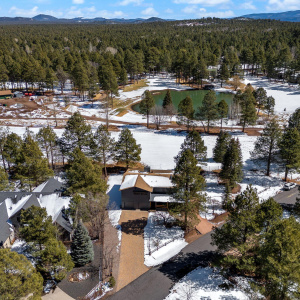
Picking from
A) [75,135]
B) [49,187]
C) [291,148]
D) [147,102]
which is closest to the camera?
[49,187]

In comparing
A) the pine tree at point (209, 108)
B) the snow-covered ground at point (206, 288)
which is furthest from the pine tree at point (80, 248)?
the pine tree at point (209, 108)

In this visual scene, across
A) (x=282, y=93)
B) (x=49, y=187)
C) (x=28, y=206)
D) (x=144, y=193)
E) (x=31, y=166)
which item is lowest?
(x=144, y=193)

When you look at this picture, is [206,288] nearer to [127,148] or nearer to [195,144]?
[195,144]

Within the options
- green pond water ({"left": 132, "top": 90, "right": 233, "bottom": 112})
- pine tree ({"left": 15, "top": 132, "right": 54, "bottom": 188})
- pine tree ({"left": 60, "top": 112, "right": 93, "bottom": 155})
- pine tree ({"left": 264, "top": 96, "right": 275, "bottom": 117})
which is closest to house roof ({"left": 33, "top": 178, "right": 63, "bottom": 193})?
pine tree ({"left": 15, "top": 132, "right": 54, "bottom": 188})

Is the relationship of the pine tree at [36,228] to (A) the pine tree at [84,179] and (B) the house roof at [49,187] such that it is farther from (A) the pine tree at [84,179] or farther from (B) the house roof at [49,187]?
(B) the house roof at [49,187]

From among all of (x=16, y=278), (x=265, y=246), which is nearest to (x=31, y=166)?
(x=16, y=278)

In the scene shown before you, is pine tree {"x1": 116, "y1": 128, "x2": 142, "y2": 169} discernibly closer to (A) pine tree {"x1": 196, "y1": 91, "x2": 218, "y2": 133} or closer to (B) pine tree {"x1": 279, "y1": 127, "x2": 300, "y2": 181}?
(B) pine tree {"x1": 279, "y1": 127, "x2": 300, "y2": 181}
